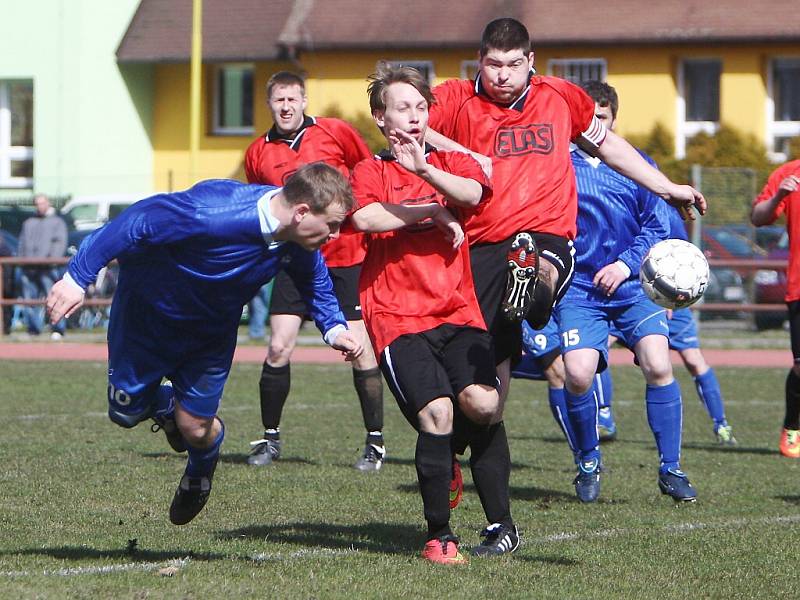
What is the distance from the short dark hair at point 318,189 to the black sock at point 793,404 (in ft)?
19.2

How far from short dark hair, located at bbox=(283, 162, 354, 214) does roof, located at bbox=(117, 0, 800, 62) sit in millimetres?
24634

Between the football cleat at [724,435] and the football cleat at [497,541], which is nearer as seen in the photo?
the football cleat at [497,541]

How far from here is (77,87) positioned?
104 feet

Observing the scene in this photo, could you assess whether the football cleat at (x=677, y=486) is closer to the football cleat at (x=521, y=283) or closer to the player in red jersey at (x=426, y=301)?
the player in red jersey at (x=426, y=301)

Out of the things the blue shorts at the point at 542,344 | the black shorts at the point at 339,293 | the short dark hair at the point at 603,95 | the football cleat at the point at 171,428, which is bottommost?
the football cleat at the point at 171,428

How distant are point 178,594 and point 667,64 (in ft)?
85.2

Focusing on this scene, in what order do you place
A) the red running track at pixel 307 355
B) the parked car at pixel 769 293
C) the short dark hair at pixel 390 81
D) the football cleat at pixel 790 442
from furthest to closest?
the parked car at pixel 769 293, the red running track at pixel 307 355, the football cleat at pixel 790 442, the short dark hair at pixel 390 81

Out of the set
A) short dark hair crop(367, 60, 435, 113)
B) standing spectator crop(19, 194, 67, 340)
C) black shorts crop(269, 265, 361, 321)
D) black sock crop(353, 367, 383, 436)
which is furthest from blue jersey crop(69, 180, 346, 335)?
standing spectator crop(19, 194, 67, 340)

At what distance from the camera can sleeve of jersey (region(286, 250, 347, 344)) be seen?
19.8ft

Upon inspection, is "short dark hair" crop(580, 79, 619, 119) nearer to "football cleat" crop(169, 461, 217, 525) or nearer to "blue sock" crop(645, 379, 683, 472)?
"blue sock" crop(645, 379, 683, 472)

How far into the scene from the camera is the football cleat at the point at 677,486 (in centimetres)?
799

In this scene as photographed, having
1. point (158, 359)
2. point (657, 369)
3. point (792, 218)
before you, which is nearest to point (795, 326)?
point (792, 218)

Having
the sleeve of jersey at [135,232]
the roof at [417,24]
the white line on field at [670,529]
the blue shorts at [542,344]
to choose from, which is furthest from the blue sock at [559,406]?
the roof at [417,24]

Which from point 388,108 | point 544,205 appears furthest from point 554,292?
point 388,108
